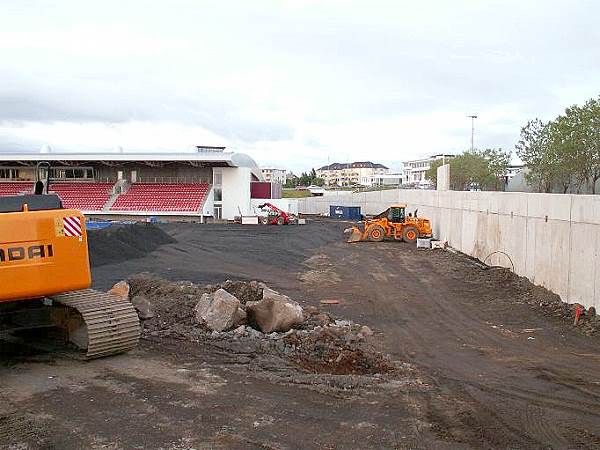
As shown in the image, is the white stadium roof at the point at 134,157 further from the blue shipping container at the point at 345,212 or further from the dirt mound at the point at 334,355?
the dirt mound at the point at 334,355

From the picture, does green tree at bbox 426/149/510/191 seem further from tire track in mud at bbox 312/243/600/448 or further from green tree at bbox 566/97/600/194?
tire track in mud at bbox 312/243/600/448

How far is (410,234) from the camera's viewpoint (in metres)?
35.2

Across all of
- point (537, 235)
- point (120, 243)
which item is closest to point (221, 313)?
point (537, 235)

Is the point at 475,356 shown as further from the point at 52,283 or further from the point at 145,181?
the point at 145,181

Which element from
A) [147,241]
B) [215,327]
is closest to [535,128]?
[147,241]

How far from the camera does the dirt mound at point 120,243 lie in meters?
22.5

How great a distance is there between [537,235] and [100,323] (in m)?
13.1

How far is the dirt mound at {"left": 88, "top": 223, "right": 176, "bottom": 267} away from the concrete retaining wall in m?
13.8

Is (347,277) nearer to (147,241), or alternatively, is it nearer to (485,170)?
(147,241)

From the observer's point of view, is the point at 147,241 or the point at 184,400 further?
the point at 147,241

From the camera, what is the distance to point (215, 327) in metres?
11.0

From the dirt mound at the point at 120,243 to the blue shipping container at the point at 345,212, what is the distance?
3279cm

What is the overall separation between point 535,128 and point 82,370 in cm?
3647

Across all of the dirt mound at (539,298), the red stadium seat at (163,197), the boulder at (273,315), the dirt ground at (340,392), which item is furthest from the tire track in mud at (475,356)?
the red stadium seat at (163,197)
